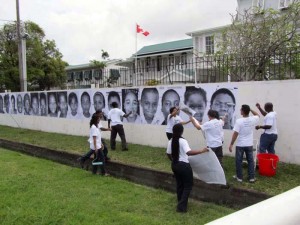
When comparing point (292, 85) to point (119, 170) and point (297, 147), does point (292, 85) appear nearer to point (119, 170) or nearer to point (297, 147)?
point (297, 147)

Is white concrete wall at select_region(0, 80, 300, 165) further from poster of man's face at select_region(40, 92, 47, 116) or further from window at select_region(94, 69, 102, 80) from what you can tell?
poster of man's face at select_region(40, 92, 47, 116)

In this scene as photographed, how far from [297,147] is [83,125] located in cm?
905

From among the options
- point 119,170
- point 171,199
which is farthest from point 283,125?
point 119,170

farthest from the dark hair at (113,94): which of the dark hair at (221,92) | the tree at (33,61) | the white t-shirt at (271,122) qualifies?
the tree at (33,61)

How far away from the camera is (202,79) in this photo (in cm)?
1050

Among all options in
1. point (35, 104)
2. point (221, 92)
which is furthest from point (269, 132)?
point (35, 104)

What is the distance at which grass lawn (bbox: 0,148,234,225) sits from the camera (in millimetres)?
5637

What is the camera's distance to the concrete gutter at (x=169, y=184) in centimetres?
632

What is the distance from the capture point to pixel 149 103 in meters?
11.7

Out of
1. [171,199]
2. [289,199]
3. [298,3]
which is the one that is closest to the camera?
[289,199]

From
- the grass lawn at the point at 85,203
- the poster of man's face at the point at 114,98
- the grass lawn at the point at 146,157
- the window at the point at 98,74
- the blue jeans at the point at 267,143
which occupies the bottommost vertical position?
the grass lawn at the point at 85,203

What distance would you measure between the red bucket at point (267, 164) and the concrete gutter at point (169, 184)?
3.56ft

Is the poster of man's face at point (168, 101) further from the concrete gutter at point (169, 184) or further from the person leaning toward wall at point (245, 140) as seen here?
the person leaning toward wall at point (245, 140)

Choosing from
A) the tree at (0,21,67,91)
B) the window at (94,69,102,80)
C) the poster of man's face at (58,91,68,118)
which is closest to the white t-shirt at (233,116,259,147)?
the window at (94,69,102,80)
